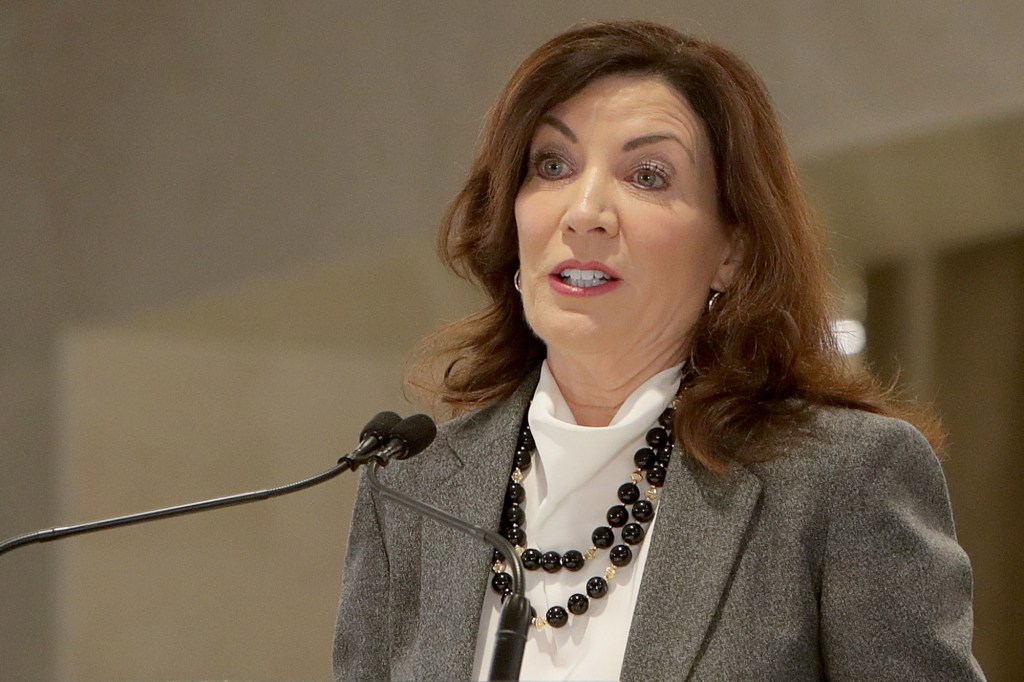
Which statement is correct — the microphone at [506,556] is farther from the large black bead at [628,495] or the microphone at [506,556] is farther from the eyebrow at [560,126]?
the eyebrow at [560,126]

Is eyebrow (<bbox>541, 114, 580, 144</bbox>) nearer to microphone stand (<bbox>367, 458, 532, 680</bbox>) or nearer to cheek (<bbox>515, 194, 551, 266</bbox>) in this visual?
cheek (<bbox>515, 194, 551, 266</bbox>)

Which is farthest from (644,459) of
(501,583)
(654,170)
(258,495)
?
(258,495)

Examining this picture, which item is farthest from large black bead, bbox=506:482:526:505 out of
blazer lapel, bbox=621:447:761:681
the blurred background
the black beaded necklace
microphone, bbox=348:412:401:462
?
the blurred background

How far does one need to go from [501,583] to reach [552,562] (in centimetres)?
7

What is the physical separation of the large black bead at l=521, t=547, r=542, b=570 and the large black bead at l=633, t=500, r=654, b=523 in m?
0.13

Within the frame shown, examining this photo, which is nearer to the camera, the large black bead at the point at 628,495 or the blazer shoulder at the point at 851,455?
the blazer shoulder at the point at 851,455

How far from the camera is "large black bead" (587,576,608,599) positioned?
1.68 meters

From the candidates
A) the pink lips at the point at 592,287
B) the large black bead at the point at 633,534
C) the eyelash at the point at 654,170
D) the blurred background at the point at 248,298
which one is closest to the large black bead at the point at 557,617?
the large black bead at the point at 633,534

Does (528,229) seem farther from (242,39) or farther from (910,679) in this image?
(242,39)

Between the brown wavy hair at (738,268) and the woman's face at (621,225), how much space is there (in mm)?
27

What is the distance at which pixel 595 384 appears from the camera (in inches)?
73.3

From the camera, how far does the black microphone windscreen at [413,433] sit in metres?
1.52

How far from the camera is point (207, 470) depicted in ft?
14.0

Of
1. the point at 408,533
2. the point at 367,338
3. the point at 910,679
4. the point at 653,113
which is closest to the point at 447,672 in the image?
the point at 408,533
